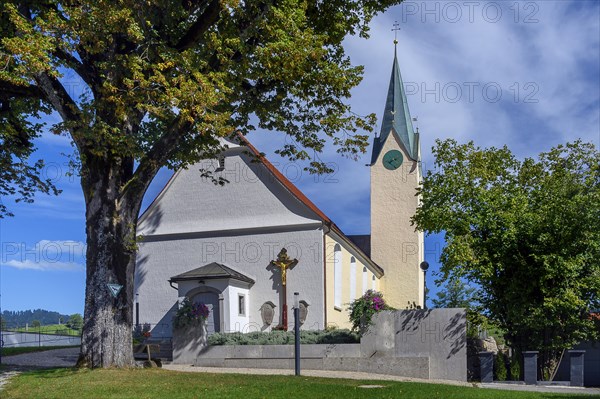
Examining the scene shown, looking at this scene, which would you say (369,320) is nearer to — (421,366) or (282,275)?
(421,366)

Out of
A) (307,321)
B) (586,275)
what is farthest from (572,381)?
(307,321)

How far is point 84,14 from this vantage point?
45.6 ft

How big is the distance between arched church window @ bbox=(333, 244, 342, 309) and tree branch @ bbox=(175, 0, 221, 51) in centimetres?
1576

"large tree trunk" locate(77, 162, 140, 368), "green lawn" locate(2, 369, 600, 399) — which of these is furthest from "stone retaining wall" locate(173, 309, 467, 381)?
"large tree trunk" locate(77, 162, 140, 368)

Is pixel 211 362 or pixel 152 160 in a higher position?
pixel 152 160

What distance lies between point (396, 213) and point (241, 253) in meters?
14.3

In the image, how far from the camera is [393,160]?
41.7 metres

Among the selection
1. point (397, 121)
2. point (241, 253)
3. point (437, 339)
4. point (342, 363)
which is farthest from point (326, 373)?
point (397, 121)

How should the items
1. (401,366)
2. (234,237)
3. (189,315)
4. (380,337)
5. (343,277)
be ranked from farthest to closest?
1. (343,277)
2. (234,237)
3. (189,315)
4. (380,337)
5. (401,366)

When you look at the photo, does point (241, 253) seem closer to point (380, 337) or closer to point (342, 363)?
point (342, 363)

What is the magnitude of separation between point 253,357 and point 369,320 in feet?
14.2

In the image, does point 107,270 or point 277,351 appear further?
point 277,351

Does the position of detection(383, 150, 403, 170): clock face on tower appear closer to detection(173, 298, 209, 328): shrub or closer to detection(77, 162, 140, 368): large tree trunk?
detection(173, 298, 209, 328): shrub

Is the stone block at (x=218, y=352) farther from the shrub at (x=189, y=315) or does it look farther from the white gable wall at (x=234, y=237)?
the white gable wall at (x=234, y=237)
